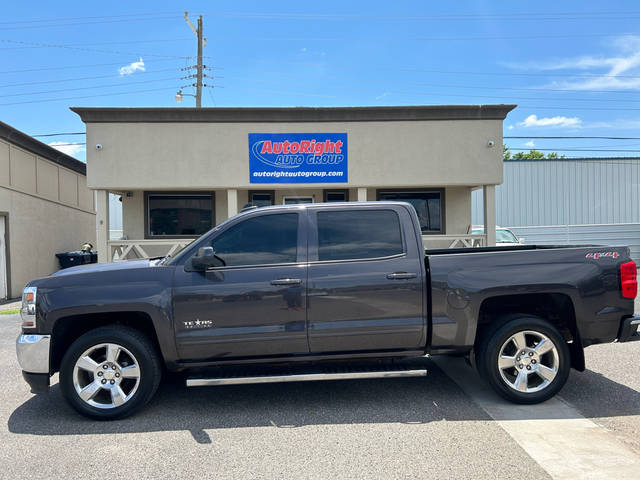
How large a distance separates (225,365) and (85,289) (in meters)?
1.47

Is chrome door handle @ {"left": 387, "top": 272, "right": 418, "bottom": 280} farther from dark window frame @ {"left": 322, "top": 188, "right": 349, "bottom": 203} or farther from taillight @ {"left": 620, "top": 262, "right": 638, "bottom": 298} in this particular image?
dark window frame @ {"left": 322, "top": 188, "right": 349, "bottom": 203}

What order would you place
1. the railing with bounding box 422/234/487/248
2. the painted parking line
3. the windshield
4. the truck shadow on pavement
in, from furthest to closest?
the windshield, the railing with bounding box 422/234/487/248, the truck shadow on pavement, the painted parking line

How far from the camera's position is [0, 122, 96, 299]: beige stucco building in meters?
13.8

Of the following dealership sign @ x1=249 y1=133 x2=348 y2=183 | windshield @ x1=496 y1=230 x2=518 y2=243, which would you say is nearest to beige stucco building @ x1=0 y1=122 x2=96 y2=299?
dealership sign @ x1=249 y1=133 x2=348 y2=183

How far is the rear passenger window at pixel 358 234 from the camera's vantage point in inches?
180

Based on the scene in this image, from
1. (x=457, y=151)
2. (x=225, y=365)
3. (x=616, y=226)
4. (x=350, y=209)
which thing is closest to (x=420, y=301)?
(x=350, y=209)

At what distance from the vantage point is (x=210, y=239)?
454 cm

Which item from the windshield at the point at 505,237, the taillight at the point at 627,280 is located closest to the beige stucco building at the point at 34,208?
the taillight at the point at 627,280

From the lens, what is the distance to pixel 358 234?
15.3ft

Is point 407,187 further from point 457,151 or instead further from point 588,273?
point 588,273

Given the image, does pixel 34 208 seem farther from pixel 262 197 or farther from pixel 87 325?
pixel 87 325

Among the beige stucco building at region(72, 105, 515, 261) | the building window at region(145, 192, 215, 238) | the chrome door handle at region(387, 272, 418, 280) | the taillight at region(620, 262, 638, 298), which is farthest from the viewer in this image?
the building window at region(145, 192, 215, 238)

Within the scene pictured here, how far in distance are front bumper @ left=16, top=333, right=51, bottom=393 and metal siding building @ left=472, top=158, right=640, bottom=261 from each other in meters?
22.7

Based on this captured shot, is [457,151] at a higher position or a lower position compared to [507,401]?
higher
